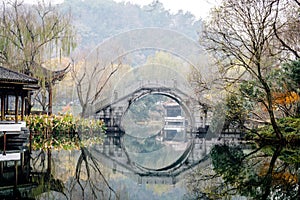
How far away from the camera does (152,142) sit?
22219 mm

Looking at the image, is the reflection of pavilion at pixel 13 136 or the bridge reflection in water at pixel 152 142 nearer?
the reflection of pavilion at pixel 13 136

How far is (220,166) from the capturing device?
982 cm

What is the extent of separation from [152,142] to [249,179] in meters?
14.7

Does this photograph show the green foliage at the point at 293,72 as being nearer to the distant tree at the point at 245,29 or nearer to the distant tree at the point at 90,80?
the distant tree at the point at 245,29

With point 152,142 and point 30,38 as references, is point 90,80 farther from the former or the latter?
point 30,38

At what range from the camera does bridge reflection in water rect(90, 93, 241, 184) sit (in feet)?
33.8

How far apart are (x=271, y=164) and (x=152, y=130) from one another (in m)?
23.5

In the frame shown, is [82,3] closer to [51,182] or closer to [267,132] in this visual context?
[267,132]

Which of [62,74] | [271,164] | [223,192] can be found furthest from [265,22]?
[62,74]

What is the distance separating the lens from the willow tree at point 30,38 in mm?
20031

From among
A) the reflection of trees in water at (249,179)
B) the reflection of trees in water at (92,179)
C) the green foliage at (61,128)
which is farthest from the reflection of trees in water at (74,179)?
the green foliage at (61,128)

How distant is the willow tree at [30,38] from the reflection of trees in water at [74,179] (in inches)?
403

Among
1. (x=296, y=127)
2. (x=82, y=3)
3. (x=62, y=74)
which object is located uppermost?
(x=82, y=3)

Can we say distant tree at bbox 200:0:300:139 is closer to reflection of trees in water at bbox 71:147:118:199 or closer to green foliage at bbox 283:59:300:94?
green foliage at bbox 283:59:300:94
